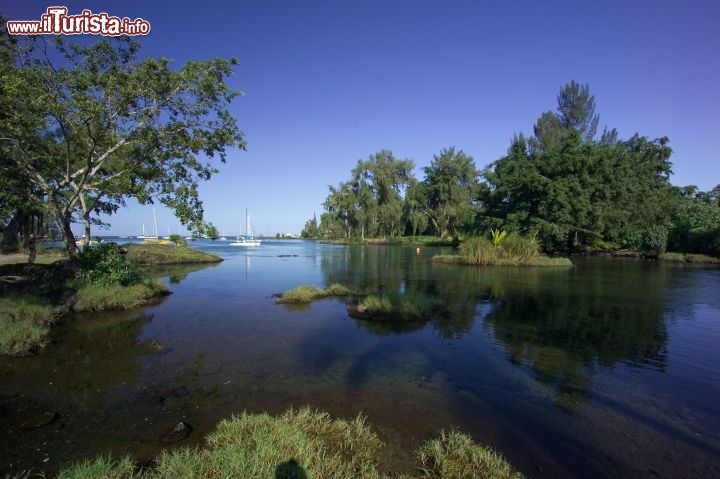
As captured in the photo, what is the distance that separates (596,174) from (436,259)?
2807 cm

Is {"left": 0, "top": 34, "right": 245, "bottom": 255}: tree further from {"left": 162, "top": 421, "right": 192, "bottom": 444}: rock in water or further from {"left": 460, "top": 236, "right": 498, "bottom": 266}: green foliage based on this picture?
{"left": 460, "top": 236, "right": 498, "bottom": 266}: green foliage

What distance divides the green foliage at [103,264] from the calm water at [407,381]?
2062 mm

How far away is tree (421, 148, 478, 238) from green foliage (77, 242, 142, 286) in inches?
2841

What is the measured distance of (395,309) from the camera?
1479cm

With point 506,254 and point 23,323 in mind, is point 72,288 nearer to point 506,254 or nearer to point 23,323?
point 23,323

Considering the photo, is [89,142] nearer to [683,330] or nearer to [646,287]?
[683,330]

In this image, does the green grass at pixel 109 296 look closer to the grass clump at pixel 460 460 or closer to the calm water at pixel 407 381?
the calm water at pixel 407 381

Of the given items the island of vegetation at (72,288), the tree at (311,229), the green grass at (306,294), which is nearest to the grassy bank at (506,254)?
the green grass at (306,294)

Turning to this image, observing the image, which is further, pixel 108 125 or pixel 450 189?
pixel 450 189

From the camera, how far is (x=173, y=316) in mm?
14984

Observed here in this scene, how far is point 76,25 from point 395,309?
1565cm

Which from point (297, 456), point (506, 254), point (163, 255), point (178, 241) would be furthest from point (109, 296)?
point (506, 254)

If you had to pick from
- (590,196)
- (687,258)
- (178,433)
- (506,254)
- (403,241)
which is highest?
(590,196)

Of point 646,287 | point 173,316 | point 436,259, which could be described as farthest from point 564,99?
A: point 173,316
